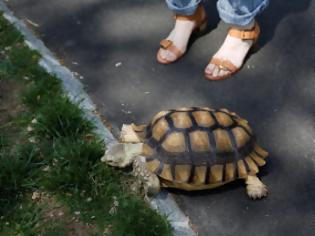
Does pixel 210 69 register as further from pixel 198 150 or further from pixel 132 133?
pixel 198 150

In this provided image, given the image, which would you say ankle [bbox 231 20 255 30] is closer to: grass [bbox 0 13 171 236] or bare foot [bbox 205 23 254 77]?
bare foot [bbox 205 23 254 77]

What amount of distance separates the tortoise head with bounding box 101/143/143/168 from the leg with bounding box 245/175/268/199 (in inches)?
22.3

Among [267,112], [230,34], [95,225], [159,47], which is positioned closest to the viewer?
[95,225]

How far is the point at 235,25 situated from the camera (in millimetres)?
3268

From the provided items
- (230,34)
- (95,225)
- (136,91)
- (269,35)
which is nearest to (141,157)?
(95,225)

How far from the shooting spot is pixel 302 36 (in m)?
3.63

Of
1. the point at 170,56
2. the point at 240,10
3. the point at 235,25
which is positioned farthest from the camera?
the point at 170,56

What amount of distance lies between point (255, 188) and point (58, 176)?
3.24ft

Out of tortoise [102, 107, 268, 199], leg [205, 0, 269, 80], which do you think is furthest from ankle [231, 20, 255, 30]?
tortoise [102, 107, 268, 199]

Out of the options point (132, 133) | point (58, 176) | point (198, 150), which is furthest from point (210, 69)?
point (58, 176)

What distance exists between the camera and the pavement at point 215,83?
8.83 ft

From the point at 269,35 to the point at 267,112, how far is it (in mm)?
734

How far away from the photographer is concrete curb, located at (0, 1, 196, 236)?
263cm

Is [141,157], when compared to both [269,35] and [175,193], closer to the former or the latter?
[175,193]
